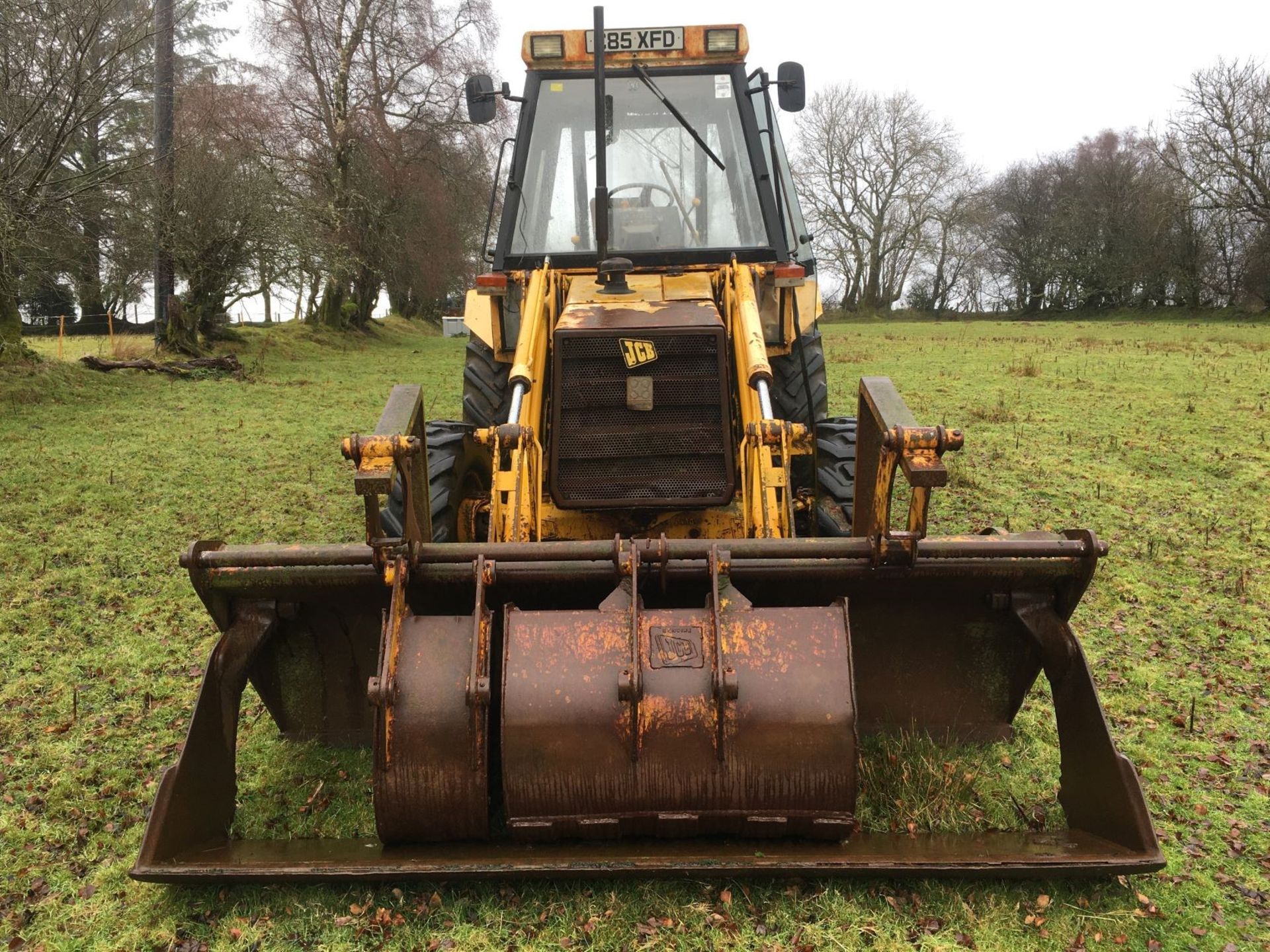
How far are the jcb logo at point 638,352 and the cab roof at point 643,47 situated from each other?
1.93 meters

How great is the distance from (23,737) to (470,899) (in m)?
2.45

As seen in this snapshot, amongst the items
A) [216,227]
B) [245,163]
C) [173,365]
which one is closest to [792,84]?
[173,365]

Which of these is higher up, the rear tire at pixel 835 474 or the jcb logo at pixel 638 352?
the jcb logo at pixel 638 352

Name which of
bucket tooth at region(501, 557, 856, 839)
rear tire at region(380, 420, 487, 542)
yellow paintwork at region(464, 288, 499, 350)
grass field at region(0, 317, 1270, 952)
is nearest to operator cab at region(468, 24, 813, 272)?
yellow paintwork at region(464, 288, 499, 350)

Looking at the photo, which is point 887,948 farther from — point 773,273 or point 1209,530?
point 1209,530

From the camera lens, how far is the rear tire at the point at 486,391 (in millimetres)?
5715

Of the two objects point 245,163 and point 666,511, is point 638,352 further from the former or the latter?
point 245,163

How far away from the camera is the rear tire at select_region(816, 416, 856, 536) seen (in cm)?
493

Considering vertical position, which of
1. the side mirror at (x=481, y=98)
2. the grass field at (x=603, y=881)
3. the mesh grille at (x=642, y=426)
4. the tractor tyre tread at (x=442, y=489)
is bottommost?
the grass field at (x=603, y=881)

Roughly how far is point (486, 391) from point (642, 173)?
4.96 feet

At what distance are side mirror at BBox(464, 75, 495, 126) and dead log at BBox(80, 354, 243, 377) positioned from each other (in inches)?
505

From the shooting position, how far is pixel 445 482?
195 inches

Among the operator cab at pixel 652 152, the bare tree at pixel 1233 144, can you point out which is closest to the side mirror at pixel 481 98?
the operator cab at pixel 652 152

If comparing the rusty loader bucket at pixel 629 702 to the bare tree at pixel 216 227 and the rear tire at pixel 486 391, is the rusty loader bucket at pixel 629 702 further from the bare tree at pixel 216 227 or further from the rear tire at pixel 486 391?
the bare tree at pixel 216 227
